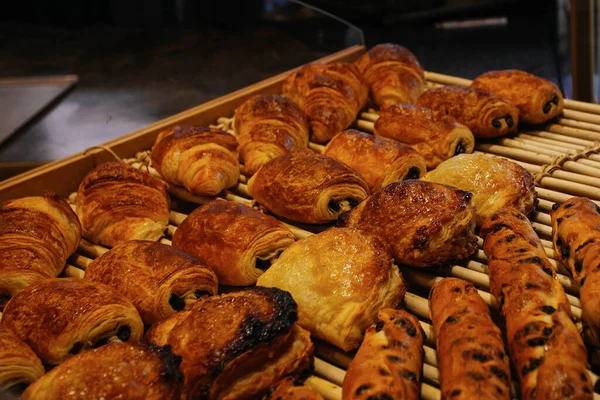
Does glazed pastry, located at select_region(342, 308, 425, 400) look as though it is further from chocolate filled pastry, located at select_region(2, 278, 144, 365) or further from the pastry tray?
chocolate filled pastry, located at select_region(2, 278, 144, 365)

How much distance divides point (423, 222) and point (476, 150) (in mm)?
1151

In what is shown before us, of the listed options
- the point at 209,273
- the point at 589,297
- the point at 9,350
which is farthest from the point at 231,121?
the point at 589,297

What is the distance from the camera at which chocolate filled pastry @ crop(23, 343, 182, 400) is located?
169 centimetres

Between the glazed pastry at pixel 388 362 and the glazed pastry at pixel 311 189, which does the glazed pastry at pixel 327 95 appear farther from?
the glazed pastry at pixel 388 362

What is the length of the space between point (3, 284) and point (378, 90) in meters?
2.28

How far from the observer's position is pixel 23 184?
310 centimetres

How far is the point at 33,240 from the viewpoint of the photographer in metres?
2.54

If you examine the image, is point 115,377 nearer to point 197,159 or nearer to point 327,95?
point 197,159

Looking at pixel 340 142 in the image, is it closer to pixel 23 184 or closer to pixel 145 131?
pixel 145 131

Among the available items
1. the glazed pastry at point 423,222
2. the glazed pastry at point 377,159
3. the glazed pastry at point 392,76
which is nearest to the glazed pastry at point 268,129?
the glazed pastry at point 377,159

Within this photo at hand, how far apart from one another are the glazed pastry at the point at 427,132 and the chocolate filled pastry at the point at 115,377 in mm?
1750

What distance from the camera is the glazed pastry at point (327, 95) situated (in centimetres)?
349

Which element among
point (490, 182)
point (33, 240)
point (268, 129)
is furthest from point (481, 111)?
point (33, 240)

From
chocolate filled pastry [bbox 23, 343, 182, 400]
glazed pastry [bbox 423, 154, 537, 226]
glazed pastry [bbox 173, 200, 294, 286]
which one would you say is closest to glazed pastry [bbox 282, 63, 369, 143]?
glazed pastry [bbox 423, 154, 537, 226]
